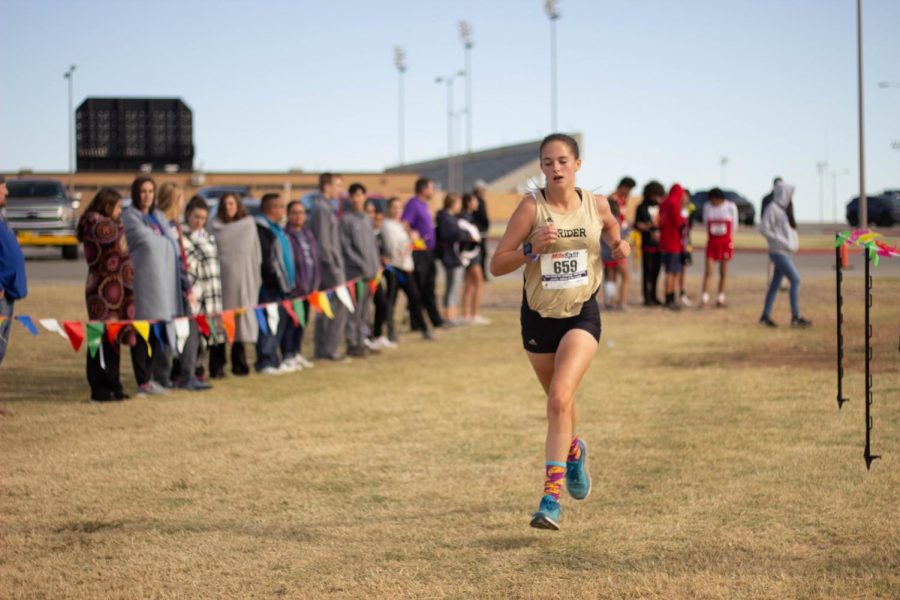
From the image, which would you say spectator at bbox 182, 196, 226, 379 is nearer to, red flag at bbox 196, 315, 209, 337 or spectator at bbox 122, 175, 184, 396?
red flag at bbox 196, 315, 209, 337

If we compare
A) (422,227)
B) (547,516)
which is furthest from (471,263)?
(547,516)

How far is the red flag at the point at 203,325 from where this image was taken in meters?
12.2

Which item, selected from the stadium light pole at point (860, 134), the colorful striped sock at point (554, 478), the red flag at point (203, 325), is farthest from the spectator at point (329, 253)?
the stadium light pole at point (860, 134)

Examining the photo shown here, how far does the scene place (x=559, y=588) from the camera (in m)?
5.42

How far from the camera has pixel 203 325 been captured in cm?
1230

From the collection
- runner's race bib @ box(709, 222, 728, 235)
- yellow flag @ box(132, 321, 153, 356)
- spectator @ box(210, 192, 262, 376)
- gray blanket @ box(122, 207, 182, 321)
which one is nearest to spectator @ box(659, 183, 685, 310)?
runner's race bib @ box(709, 222, 728, 235)

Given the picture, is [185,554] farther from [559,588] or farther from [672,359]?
[672,359]

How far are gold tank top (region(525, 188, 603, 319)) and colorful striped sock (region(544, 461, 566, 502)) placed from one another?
82 centimetres

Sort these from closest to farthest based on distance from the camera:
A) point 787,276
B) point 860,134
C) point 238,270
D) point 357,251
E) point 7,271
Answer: point 7,271 < point 238,270 < point 357,251 < point 787,276 < point 860,134

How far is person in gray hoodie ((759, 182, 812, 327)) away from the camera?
675 inches

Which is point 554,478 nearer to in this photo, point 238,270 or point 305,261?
point 238,270

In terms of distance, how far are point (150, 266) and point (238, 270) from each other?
1.54 metres

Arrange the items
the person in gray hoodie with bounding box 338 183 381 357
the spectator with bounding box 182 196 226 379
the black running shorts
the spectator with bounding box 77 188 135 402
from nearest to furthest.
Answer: the black running shorts
the spectator with bounding box 77 188 135 402
the spectator with bounding box 182 196 226 379
the person in gray hoodie with bounding box 338 183 381 357

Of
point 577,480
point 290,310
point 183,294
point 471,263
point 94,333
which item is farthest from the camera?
point 471,263
